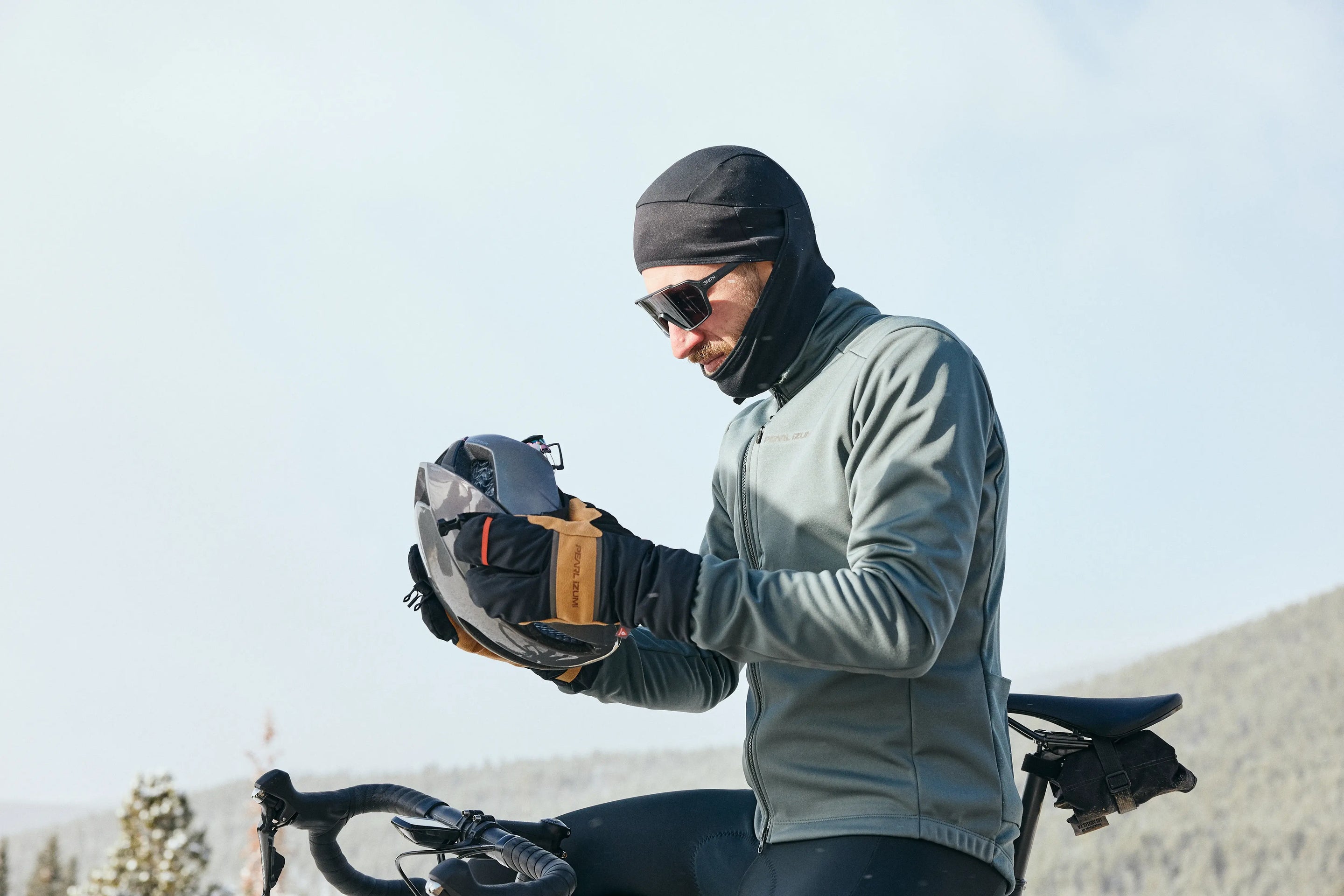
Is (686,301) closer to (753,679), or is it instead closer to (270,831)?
(753,679)

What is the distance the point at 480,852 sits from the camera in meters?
2.04

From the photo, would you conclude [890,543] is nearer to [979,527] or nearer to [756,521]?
[979,527]

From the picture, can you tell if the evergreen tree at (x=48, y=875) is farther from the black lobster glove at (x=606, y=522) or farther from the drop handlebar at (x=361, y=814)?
the black lobster glove at (x=606, y=522)

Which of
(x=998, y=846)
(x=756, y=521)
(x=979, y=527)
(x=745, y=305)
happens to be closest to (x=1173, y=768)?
(x=998, y=846)

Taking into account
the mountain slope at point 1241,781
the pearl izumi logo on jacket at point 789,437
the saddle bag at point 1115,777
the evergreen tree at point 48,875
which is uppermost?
the pearl izumi logo on jacket at point 789,437

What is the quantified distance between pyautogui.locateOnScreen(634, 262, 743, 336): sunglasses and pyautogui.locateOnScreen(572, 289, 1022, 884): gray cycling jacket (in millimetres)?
219

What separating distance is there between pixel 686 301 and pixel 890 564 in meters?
0.73

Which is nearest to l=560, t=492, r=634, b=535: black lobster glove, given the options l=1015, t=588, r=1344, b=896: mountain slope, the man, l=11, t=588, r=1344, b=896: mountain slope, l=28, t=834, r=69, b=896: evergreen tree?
the man

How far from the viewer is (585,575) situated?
1.77m

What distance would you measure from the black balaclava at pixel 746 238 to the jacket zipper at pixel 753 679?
16 cm

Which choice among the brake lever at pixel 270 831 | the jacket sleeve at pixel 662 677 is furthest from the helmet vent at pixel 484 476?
the brake lever at pixel 270 831

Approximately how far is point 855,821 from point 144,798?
54.7 ft

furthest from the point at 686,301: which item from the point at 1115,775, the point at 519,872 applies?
the point at 1115,775

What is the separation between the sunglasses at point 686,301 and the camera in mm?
2211
